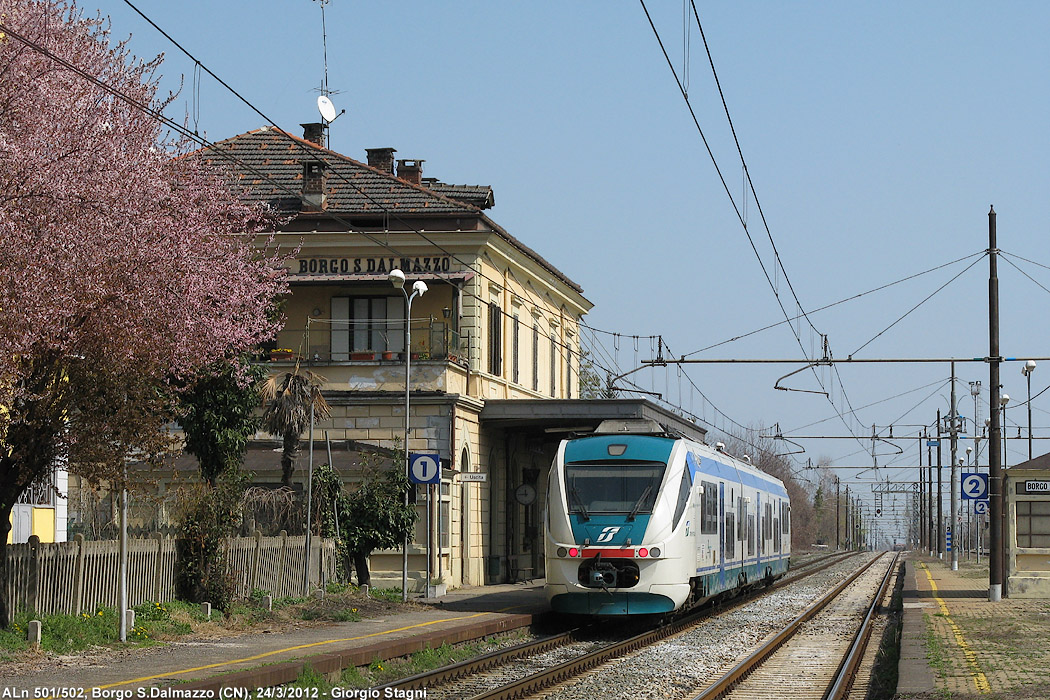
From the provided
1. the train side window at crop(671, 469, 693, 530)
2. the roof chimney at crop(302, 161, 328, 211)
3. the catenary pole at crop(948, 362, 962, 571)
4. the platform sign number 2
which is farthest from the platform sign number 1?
the catenary pole at crop(948, 362, 962, 571)

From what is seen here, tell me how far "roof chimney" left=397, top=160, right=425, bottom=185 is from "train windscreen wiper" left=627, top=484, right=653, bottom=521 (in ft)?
65.2

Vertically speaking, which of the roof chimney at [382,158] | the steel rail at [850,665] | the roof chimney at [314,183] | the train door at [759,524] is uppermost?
the roof chimney at [382,158]

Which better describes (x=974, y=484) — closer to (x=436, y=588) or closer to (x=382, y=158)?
(x=436, y=588)

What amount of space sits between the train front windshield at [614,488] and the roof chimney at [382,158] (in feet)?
66.1

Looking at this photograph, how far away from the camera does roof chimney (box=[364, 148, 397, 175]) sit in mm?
40562

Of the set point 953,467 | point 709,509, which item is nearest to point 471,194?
point 709,509

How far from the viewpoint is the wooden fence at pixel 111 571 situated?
54.1ft

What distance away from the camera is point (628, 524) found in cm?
2148

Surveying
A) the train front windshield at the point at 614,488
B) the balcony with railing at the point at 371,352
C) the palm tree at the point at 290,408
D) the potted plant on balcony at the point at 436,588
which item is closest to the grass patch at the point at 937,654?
the train front windshield at the point at 614,488

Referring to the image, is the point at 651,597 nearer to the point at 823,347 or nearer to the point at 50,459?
the point at 50,459

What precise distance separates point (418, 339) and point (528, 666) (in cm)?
1841

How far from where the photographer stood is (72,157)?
15227 millimetres

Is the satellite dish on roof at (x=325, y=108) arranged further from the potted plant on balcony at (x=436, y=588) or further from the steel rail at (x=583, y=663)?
the steel rail at (x=583, y=663)

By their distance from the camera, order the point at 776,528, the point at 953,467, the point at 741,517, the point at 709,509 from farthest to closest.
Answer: the point at 953,467
the point at 776,528
the point at 741,517
the point at 709,509
